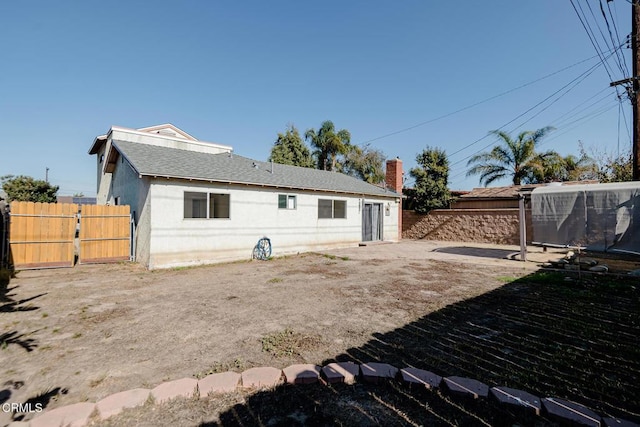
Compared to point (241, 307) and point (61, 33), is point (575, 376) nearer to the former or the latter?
point (241, 307)

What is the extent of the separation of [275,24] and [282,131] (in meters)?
17.4

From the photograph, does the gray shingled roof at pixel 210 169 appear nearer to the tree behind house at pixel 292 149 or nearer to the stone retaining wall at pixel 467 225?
the stone retaining wall at pixel 467 225

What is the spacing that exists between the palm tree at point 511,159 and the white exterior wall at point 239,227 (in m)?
13.5

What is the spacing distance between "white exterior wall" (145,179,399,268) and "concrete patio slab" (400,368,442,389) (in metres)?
8.85

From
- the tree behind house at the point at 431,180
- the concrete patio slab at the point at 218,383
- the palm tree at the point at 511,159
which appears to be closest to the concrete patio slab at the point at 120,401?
the concrete patio slab at the point at 218,383

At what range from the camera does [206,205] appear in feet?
34.0

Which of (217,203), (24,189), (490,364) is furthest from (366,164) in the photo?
(24,189)

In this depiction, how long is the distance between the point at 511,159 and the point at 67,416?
27289 mm

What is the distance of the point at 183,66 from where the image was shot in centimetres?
1458

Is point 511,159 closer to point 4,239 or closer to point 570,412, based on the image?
point 570,412

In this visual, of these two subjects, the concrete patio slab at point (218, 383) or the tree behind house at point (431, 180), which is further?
the tree behind house at point (431, 180)

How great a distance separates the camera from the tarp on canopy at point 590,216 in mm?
7863

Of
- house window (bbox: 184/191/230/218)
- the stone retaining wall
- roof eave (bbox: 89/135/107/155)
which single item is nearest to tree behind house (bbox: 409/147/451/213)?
the stone retaining wall

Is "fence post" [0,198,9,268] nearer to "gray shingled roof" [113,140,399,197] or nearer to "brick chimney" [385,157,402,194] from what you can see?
"gray shingled roof" [113,140,399,197]
